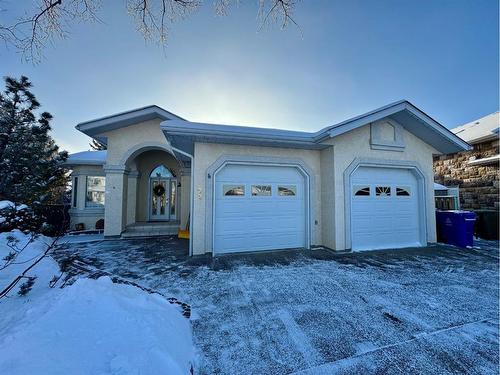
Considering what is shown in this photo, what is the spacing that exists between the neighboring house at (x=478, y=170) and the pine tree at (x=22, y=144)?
58.7 ft

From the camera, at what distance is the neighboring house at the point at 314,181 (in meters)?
5.92

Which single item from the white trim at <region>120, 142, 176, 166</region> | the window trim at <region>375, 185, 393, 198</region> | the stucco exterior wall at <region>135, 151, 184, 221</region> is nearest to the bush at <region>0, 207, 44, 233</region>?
the white trim at <region>120, 142, 176, 166</region>

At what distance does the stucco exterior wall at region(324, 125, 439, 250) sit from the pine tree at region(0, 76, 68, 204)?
1077cm

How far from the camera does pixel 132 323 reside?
227cm

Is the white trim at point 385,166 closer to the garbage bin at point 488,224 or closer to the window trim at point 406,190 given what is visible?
the window trim at point 406,190

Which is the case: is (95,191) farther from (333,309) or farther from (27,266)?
(333,309)

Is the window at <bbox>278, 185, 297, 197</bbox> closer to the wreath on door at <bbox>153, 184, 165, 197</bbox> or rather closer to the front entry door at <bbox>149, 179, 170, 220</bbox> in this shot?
the front entry door at <bbox>149, 179, 170, 220</bbox>

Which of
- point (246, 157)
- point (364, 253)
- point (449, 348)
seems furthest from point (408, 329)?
point (246, 157)

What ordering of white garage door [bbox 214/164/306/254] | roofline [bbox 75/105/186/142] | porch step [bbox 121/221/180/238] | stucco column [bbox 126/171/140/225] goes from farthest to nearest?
stucco column [bbox 126/171/140/225]
porch step [bbox 121/221/180/238]
roofline [bbox 75/105/186/142]
white garage door [bbox 214/164/306/254]

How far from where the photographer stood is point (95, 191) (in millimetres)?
10078

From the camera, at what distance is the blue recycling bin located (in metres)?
7.05

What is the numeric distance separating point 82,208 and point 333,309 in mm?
11388

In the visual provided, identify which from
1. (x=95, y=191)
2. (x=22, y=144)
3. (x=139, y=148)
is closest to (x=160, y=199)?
(x=95, y=191)

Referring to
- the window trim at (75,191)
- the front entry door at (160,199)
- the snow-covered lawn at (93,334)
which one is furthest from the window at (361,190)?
the window trim at (75,191)
